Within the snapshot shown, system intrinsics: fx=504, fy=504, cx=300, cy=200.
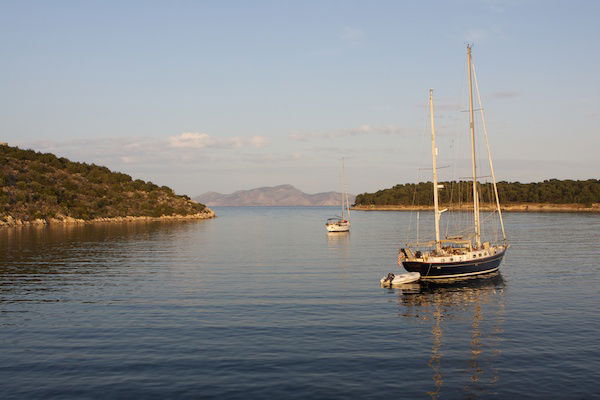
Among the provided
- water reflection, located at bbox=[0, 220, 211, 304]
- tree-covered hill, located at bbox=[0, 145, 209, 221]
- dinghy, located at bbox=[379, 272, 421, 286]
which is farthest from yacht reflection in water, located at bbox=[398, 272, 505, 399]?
tree-covered hill, located at bbox=[0, 145, 209, 221]

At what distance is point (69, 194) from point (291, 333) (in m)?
145

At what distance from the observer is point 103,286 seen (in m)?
42.0

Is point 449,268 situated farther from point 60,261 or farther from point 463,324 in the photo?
point 60,261

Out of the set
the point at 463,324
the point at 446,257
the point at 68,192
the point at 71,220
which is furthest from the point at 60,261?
the point at 68,192

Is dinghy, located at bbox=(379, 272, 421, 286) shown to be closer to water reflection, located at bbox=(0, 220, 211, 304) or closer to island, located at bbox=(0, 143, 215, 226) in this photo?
water reflection, located at bbox=(0, 220, 211, 304)

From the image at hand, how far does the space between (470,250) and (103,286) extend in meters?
32.2

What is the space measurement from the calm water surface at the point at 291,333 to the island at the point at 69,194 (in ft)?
294

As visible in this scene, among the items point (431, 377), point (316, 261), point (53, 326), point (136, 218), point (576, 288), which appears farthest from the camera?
point (136, 218)

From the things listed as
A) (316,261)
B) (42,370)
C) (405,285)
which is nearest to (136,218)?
(316,261)

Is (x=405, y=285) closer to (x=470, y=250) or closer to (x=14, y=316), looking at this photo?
(x=470, y=250)

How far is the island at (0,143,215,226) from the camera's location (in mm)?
132750

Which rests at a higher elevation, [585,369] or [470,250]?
[470,250]

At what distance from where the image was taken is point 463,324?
2936cm

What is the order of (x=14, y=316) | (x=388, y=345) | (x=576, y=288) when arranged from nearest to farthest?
(x=388, y=345), (x=14, y=316), (x=576, y=288)
